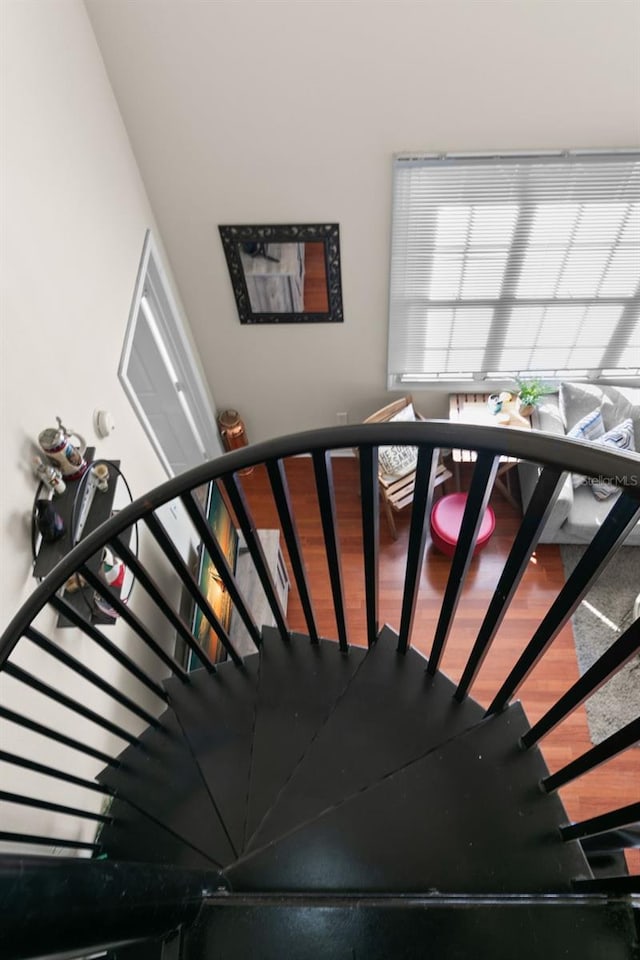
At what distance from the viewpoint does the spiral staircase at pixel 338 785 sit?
1.01m

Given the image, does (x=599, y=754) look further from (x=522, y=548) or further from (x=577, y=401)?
(x=577, y=401)

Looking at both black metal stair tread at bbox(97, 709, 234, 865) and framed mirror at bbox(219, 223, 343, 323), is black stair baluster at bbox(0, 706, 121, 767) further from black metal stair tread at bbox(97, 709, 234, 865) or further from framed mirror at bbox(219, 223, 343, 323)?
framed mirror at bbox(219, 223, 343, 323)

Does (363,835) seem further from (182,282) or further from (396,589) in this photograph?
(182,282)

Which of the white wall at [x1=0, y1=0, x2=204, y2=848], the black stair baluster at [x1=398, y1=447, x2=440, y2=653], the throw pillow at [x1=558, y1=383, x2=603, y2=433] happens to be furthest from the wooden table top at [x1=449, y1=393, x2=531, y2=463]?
the black stair baluster at [x1=398, y1=447, x2=440, y2=653]

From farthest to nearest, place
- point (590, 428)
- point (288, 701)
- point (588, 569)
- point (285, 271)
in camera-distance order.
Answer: point (590, 428)
point (285, 271)
point (288, 701)
point (588, 569)

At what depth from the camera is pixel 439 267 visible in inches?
150

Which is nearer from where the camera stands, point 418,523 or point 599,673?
point 599,673

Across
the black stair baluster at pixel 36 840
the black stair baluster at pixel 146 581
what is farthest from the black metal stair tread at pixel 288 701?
the black stair baluster at pixel 36 840

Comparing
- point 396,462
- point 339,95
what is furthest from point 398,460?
point 339,95

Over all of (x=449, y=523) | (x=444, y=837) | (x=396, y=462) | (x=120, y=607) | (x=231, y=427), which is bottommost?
(x=444, y=837)

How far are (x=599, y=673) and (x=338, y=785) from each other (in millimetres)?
789

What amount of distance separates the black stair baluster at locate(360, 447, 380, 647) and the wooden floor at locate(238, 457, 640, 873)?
260 centimetres

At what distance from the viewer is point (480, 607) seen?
4.36 m

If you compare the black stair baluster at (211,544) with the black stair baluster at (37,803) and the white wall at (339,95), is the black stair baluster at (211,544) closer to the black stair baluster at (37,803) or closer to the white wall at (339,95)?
the black stair baluster at (37,803)
